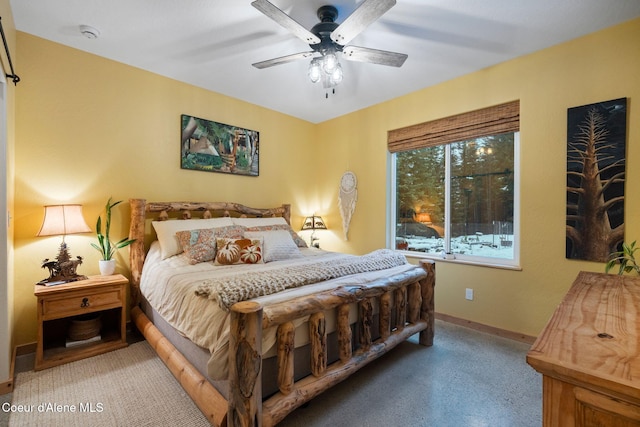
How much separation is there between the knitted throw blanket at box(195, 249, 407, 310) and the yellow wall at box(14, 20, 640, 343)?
1293 millimetres

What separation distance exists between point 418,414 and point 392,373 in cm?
41

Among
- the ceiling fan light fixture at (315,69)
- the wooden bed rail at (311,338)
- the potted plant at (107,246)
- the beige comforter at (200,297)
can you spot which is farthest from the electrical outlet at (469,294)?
the potted plant at (107,246)

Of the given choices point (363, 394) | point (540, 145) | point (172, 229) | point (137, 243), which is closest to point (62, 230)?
point (137, 243)

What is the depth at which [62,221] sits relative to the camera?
2299 millimetres

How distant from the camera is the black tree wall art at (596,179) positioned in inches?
85.5

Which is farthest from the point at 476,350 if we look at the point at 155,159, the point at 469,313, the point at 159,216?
the point at 155,159

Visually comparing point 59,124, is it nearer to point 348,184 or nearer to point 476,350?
point 348,184

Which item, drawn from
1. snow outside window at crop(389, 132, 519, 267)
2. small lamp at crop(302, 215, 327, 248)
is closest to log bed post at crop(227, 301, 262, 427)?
snow outside window at crop(389, 132, 519, 267)

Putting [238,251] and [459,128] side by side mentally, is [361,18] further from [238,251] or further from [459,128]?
[238,251]

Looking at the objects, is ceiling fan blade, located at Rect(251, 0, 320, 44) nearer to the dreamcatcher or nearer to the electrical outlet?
the dreamcatcher

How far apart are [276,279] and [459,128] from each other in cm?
256

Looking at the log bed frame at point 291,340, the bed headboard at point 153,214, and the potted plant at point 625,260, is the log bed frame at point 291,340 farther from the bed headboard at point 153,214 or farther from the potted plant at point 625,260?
the potted plant at point 625,260

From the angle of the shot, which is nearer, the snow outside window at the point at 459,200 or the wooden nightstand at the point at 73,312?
the wooden nightstand at the point at 73,312

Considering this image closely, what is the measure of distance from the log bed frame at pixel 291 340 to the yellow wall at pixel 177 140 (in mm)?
546
